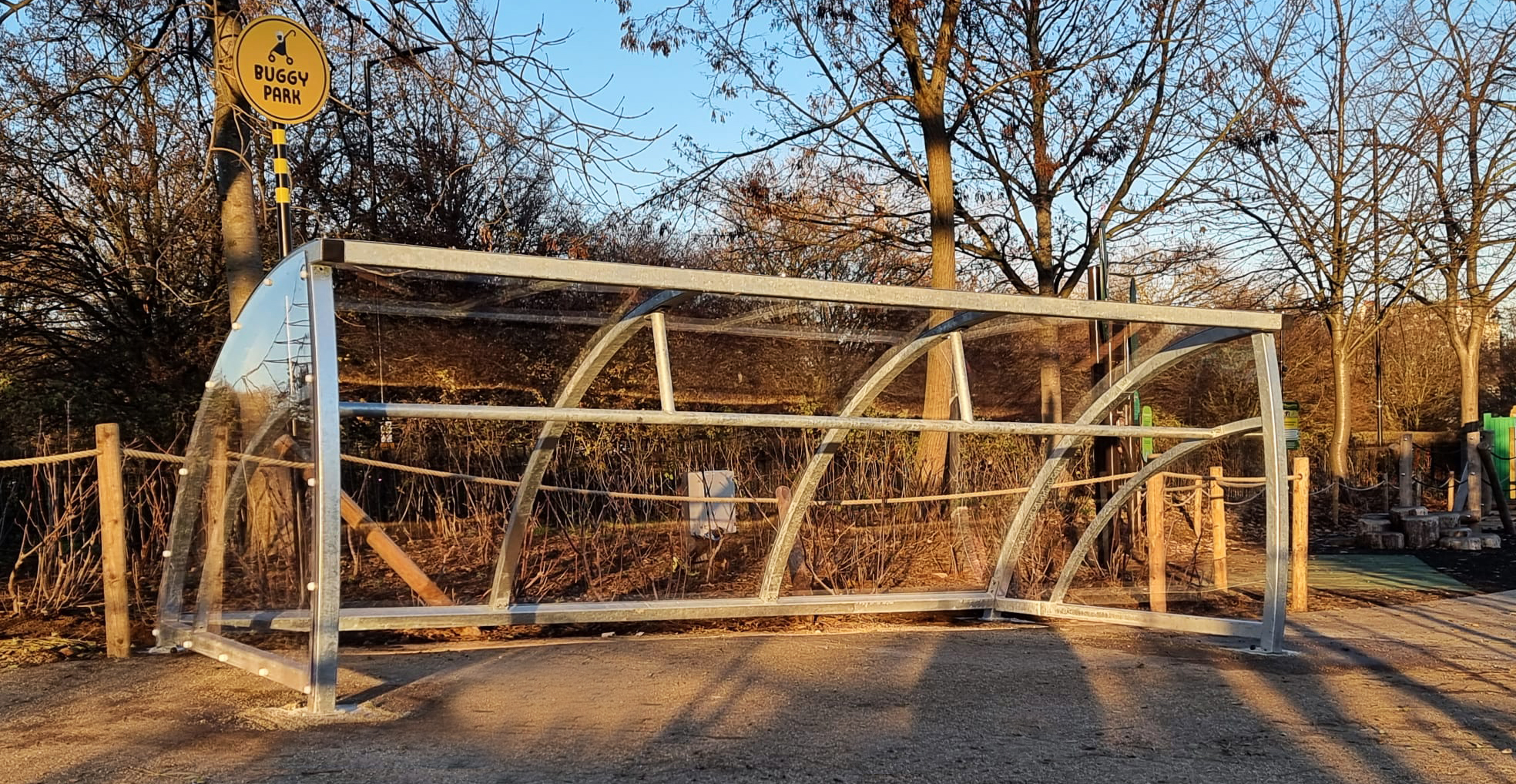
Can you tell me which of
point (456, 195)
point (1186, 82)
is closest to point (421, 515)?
point (456, 195)

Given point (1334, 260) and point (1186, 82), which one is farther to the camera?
point (1334, 260)

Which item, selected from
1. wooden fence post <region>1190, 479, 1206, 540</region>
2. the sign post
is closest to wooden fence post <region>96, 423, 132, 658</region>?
the sign post

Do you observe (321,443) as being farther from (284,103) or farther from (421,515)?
(421,515)

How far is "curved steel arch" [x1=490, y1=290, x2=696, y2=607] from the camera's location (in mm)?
5848

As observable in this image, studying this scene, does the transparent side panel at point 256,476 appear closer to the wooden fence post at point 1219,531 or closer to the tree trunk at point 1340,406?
the wooden fence post at point 1219,531

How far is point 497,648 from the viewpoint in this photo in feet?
20.9

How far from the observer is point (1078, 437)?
652 cm

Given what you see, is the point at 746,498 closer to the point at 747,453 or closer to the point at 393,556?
the point at 747,453

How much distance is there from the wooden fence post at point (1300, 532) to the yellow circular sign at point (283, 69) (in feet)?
21.8

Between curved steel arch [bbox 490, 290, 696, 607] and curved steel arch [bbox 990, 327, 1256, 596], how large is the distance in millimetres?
2349

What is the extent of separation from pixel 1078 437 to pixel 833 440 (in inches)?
52.2

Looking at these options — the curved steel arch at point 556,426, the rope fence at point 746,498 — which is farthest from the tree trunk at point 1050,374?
the curved steel arch at point 556,426

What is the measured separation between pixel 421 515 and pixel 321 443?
4.25 meters

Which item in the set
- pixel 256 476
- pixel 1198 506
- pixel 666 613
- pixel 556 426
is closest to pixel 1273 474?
pixel 666 613
